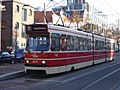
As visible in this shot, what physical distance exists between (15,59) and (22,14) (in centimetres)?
3459

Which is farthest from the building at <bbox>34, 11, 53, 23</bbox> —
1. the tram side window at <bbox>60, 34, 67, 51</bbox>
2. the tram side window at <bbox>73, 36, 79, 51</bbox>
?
the tram side window at <bbox>60, 34, 67, 51</bbox>

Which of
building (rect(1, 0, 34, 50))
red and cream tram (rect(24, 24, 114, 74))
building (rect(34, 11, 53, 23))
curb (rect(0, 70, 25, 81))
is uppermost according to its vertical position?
building (rect(34, 11, 53, 23))

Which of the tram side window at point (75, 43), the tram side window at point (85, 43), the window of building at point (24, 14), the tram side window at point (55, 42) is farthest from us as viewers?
the window of building at point (24, 14)

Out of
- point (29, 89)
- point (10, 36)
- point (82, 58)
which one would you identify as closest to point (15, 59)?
point (82, 58)

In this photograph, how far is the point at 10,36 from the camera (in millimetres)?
62781

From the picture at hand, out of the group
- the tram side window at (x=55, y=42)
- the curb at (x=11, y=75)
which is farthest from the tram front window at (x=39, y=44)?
the curb at (x=11, y=75)

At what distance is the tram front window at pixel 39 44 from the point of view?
20.3m

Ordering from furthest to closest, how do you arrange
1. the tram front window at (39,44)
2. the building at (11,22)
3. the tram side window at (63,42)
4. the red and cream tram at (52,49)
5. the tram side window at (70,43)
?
the building at (11,22) < the tram side window at (70,43) < the tram side window at (63,42) < the tram front window at (39,44) < the red and cream tram at (52,49)

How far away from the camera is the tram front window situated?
800 inches

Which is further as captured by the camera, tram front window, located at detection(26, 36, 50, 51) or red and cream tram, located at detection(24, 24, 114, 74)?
tram front window, located at detection(26, 36, 50, 51)

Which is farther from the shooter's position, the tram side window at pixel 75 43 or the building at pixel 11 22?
the building at pixel 11 22

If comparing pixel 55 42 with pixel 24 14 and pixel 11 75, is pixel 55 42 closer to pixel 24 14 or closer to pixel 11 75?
pixel 11 75

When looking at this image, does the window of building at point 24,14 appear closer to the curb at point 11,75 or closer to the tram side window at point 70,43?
the tram side window at point 70,43

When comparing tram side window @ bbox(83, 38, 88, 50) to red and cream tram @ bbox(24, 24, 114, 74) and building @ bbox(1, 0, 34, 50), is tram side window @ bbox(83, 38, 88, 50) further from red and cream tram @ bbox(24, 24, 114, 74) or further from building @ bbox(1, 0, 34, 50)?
building @ bbox(1, 0, 34, 50)
